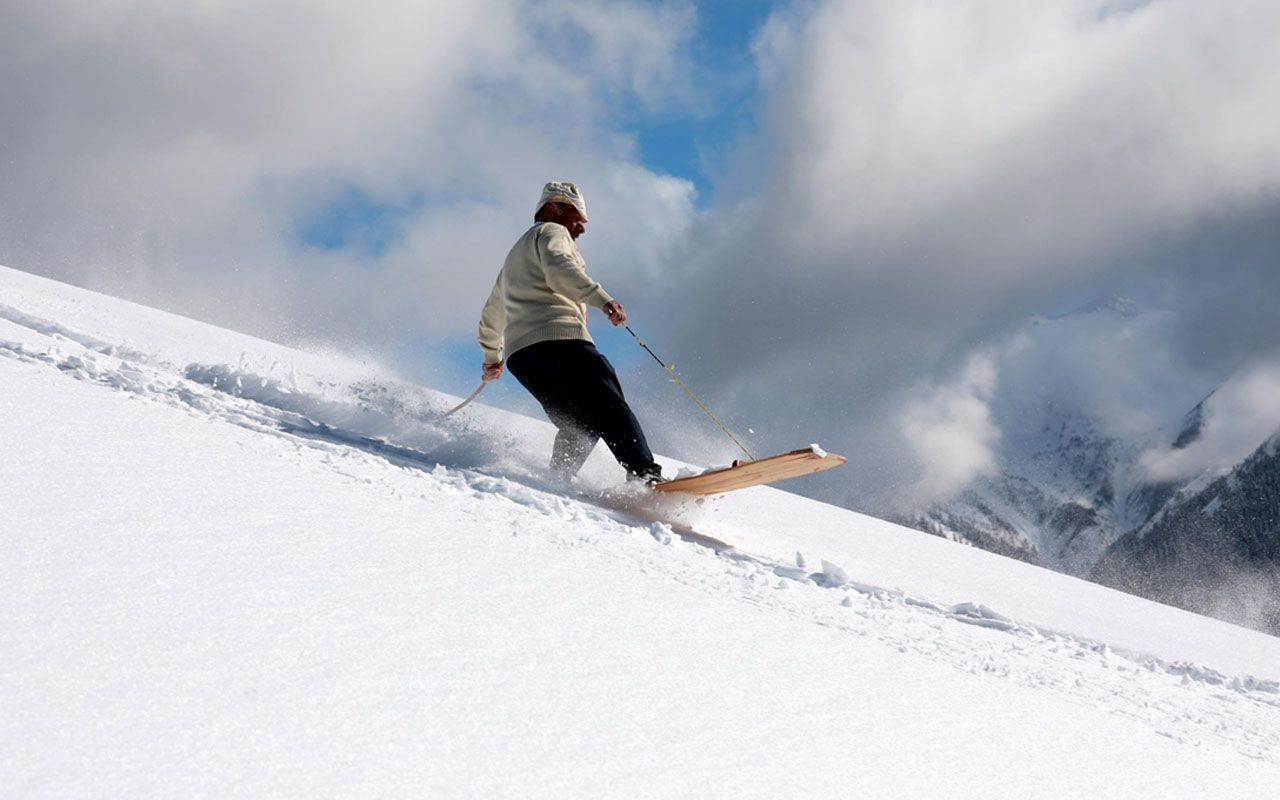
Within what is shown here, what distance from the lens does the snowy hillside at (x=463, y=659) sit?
1184 millimetres

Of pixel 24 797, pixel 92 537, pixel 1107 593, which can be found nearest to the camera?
pixel 24 797

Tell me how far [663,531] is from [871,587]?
3.24 feet

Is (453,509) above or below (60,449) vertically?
above

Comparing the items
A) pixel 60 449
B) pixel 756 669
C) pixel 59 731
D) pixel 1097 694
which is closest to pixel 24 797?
pixel 59 731

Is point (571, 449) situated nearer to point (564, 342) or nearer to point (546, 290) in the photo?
point (564, 342)

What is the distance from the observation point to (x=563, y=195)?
6020mm

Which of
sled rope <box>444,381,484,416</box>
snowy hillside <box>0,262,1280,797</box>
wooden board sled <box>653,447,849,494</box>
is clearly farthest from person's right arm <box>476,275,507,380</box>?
snowy hillside <box>0,262,1280,797</box>

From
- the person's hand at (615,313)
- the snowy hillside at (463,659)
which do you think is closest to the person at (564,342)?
the person's hand at (615,313)

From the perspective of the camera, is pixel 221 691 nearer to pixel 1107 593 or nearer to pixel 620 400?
pixel 620 400

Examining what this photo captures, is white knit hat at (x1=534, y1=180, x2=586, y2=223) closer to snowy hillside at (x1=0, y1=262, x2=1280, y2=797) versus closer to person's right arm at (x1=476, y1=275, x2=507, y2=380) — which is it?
person's right arm at (x1=476, y1=275, x2=507, y2=380)

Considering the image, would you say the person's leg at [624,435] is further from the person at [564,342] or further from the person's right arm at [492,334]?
the person's right arm at [492,334]

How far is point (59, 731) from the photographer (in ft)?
3.54

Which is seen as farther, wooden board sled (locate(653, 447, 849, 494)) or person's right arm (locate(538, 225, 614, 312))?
person's right arm (locate(538, 225, 614, 312))

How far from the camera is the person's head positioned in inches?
237
